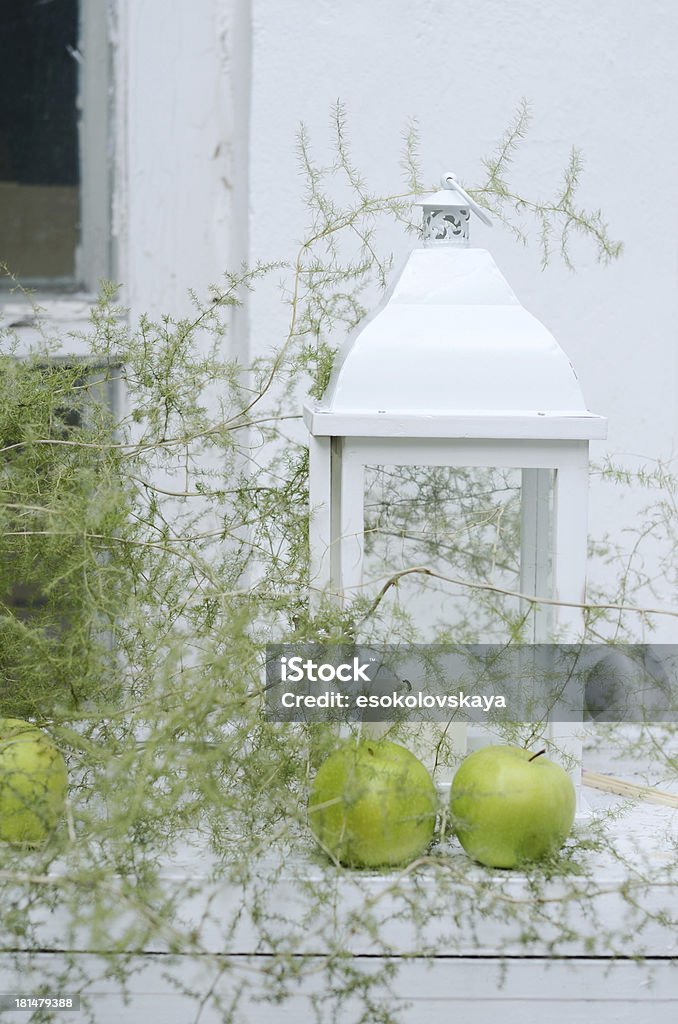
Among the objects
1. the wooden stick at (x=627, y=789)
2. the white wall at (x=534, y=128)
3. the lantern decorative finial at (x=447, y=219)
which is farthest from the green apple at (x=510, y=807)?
the white wall at (x=534, y=128)

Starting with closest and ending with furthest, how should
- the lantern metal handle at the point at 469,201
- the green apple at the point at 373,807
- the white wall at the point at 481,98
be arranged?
the green apple at the point at 373,807
the lantern metal handle at the point at 469,201
the white wall at the point at 481,98

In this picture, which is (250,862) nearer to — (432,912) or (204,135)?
(432,912)

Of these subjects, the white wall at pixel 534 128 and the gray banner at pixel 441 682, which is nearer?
the gray banner at pixel 441 682

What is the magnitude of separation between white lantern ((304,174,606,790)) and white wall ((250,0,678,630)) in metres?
0.38

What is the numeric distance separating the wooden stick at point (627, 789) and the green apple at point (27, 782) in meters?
0.38

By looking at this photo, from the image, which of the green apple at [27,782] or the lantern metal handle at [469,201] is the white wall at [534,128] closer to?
the lantern metal handle at [469,201]

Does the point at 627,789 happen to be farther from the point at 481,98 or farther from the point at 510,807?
the point at 481,98

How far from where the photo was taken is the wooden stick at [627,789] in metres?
0.75

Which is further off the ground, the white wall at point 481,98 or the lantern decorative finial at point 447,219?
the white wall at point 481,98

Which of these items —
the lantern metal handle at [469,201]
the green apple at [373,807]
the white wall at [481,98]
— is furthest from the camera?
the white wall at [481,98]

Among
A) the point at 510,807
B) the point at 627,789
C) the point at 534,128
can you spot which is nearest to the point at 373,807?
the point at 510,807

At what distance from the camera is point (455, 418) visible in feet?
1.98

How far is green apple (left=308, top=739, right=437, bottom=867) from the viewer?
553 mm

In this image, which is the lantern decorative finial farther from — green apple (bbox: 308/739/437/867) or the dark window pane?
the dark window pane
